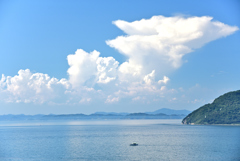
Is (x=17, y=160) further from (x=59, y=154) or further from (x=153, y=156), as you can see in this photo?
(x=153, y=156)

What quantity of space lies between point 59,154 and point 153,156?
43703 mm

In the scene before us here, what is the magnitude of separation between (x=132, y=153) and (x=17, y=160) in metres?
50.3

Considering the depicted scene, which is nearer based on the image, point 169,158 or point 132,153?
point 169,158

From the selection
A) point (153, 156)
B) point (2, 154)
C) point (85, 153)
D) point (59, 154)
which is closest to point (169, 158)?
point (153, 156)

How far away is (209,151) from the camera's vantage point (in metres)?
136

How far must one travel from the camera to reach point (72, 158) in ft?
393

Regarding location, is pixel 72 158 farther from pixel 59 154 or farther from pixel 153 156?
pixel 153 156

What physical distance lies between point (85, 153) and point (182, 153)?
4498cm

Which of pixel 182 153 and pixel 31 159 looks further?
pixel 182 153

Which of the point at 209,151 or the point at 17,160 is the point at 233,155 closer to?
the point at 209,151

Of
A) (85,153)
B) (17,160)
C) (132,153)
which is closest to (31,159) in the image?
(17,160)

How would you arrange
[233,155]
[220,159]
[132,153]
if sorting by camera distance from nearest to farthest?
[220,159], [233,155], [132,153]

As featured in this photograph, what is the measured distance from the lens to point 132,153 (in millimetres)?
130875

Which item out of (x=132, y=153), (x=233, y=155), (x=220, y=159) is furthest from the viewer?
(x=132, y=153)
